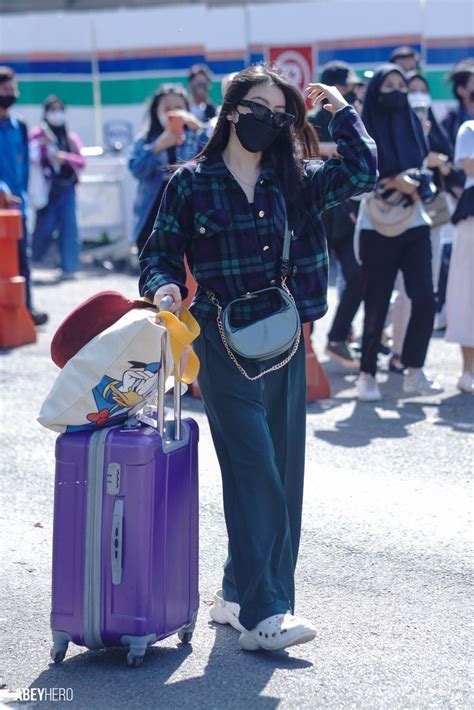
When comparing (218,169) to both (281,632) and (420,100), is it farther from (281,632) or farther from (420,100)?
(420,100)

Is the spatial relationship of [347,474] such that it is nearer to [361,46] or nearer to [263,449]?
[263,449]

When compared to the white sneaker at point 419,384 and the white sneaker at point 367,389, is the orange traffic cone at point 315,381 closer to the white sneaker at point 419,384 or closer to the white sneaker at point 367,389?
the white sneaker at point 367,389

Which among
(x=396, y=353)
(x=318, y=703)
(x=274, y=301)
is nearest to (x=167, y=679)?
(x=318, y=703)

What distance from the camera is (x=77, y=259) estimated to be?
14594 mm

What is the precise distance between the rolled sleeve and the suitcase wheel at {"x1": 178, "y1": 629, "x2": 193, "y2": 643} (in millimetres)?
1428

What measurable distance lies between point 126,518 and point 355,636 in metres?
0.94

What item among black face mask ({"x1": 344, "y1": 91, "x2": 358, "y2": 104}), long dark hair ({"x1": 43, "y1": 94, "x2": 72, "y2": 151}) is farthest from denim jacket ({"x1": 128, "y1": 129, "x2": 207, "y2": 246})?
long dark hair ({"x1": 43, "y1": 94, "x2": 72, "y2": 151})

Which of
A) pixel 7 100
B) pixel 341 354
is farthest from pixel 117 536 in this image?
pixel 7 100

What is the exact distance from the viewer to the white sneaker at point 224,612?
4.50 metres

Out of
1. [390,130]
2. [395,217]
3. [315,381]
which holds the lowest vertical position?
[315,381]

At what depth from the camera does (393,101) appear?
783 cm

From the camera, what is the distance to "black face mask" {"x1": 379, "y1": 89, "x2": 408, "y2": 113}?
7.83m

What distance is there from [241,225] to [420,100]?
6.10 m

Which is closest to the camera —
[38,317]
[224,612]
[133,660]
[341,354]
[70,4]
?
[133,660]
